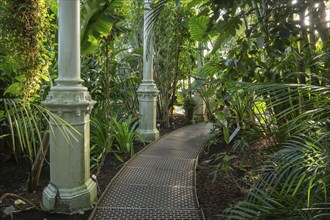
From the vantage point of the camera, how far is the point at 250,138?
3.29 meters

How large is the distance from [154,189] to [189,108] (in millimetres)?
4857

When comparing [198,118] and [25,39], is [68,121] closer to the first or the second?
[25,39]

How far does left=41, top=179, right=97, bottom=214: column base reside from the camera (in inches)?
92.7

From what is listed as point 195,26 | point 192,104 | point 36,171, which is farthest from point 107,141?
point 192,104

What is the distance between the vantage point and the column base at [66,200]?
7.73ft

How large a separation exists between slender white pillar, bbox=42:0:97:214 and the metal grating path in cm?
27

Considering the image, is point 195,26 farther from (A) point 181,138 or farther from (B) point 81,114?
(B) point 81,114

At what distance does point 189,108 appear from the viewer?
771 centimetres

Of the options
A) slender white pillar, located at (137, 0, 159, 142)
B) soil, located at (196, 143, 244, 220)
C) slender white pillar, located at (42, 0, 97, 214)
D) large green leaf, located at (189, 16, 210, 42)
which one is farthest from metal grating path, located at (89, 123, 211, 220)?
large green leaf, located at (189, 16, 210, 42)

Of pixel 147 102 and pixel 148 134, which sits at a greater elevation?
pixel 147 102

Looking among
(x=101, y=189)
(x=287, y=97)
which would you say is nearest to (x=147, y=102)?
(x=101, y=189)

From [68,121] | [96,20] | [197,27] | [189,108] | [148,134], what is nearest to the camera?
[68,121]

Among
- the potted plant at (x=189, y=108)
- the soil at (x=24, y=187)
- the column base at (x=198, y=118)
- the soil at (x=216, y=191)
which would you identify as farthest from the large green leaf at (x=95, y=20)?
the column base at (x=198, y=118)

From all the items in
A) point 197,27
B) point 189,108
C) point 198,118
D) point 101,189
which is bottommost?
point 101,189
